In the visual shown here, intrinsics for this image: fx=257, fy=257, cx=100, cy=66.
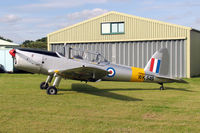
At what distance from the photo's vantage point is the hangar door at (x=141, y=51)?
20.8 m

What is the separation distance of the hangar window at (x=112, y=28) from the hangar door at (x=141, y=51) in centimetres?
99

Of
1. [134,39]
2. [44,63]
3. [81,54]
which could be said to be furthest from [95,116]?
[134,39]

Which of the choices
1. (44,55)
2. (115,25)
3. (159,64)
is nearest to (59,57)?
(44,55)

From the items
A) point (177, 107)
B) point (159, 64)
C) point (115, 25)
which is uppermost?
point (115, 25)

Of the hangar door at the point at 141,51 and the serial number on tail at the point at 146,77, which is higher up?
the hangar door at the point at 141,51

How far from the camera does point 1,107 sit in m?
7.74

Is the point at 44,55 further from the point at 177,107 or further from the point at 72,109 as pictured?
the point at 177,107

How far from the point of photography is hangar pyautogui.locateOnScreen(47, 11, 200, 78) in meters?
20.7

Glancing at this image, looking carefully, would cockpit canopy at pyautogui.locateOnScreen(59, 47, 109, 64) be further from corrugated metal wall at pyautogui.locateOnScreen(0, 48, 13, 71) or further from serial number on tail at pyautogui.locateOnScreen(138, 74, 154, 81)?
corrugated metal wall at pyautogui.locateOnScreen(0, 48, 13, 71)

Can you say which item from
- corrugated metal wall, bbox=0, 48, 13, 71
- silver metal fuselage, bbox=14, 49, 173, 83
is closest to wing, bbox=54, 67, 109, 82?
silver metal fuselage, bbox=14, 49, 173, 83

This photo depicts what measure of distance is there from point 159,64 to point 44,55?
5553 millimetres

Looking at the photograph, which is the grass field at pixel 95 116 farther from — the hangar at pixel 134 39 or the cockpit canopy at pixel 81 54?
the hangar at pixel 134 39

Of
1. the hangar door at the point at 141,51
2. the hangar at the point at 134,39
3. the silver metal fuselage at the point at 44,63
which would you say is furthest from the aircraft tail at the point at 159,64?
the hangar door at the point at 141,51

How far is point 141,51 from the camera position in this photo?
72.8 ft
